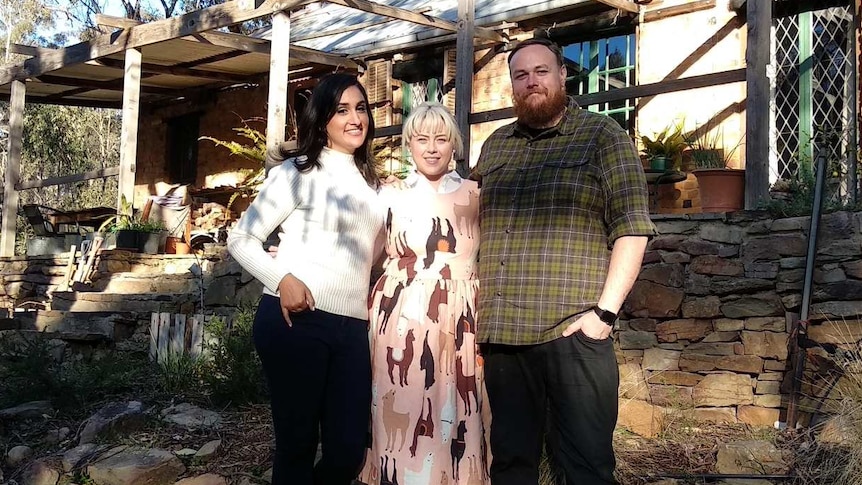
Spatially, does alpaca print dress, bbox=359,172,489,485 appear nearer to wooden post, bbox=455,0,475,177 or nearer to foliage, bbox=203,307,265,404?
foliage, bbox=203,307,265,404

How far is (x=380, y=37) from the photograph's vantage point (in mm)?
10305

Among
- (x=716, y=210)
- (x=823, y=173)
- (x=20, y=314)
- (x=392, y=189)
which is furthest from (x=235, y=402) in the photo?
(x=20, y=314)

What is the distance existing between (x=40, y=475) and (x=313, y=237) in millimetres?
2290

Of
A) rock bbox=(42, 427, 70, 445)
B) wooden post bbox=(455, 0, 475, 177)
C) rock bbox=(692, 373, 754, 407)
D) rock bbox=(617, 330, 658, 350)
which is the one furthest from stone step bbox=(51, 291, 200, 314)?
rock bbox=(692, 373, 754, 407)

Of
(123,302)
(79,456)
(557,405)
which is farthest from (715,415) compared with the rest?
(123,302)

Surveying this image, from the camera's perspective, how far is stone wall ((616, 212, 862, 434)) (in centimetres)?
471

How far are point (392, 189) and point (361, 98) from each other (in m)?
0.36

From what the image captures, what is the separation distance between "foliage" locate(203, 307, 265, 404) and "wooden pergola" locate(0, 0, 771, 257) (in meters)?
2.42

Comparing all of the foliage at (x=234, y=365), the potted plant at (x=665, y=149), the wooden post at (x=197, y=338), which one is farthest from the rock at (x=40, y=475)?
the potted plant at (x=665, y=149)

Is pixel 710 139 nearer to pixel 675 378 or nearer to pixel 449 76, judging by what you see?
pixel 675 378

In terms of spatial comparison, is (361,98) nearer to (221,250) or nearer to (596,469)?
(596,469)

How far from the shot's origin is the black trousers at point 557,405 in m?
2.49

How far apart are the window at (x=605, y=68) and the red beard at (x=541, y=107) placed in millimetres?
5962

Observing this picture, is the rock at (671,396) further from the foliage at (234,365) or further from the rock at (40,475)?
the rock at (40,475)
